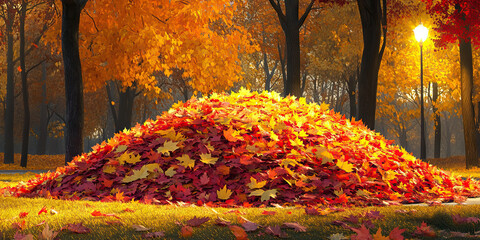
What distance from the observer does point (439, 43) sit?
16109mm

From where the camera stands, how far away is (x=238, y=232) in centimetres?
368

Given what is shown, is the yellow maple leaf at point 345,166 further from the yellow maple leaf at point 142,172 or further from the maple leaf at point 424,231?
the maple leaf at point 424,231

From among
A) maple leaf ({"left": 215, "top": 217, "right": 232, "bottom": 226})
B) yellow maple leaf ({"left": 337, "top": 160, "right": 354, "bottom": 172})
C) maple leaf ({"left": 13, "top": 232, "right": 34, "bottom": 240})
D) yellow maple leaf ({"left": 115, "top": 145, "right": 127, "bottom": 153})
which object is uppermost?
yellow maple leaf ({"left": 115, "top": 145, "right": 127, "bottom": 153})

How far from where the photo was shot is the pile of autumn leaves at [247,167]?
616cm

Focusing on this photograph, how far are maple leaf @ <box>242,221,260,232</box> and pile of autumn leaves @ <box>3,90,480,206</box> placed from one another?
1682mm

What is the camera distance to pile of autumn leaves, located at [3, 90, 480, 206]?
6164mm

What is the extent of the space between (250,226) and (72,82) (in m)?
7.18

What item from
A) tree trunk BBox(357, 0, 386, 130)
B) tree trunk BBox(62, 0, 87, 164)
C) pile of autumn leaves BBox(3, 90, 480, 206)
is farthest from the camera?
tree trunk BBox(357, 0, 386, 130)

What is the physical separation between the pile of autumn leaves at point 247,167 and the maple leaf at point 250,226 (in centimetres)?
168

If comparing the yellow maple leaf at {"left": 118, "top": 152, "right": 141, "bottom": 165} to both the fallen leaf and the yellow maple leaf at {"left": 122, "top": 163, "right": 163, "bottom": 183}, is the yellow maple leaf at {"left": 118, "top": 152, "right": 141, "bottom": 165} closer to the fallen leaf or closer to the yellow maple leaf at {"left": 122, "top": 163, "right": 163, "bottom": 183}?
the yellow maple leaf at {"left": 122, "top": 163, "right": 163, "bottom": 183}

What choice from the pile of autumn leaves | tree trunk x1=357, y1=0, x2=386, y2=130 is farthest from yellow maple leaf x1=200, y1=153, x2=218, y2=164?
tree trunk x1=357, y1=0, x2=386, y2=130

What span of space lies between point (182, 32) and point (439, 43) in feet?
28.9

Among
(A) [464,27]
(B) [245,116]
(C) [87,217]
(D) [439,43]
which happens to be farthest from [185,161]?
(D) [439,43]

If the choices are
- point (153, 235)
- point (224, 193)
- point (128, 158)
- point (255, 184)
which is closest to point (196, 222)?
point (153, 235)
